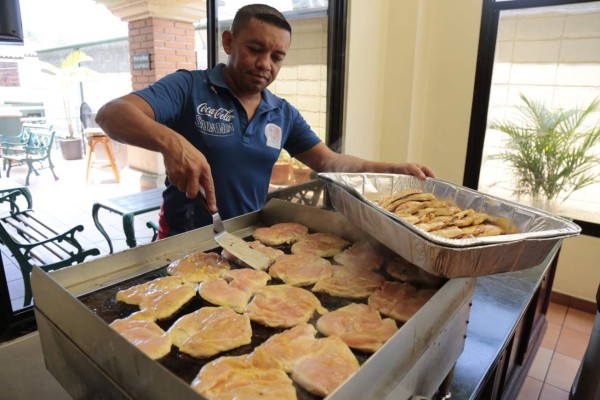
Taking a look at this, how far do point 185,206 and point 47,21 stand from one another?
76.5 inches

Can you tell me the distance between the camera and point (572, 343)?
2.89 meters

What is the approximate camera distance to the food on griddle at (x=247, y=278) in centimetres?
115

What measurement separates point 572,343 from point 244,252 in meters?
2.79

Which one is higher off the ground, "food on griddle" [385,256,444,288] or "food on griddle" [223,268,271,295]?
"food on griddle" [223,268,271,295]

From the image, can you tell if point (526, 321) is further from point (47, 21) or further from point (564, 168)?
point (47, 21)

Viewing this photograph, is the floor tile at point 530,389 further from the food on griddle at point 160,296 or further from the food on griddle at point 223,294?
the food on griddle at point 160,296

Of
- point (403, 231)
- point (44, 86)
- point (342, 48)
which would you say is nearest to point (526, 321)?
point (403, 231)

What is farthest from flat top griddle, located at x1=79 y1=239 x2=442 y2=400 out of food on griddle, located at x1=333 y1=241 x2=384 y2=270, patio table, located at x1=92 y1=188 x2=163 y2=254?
patio table, located at x1=92 y1=188 x2=163 y2=254

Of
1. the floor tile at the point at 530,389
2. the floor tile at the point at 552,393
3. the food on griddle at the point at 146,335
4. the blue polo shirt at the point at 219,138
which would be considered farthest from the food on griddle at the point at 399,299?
the floor tile at the point at 552,393

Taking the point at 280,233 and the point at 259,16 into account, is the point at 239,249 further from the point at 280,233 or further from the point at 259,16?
the point at 259,16

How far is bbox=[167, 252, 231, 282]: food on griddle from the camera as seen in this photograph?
117cm

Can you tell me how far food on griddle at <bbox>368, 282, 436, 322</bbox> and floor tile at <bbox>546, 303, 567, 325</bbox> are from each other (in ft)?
8.63

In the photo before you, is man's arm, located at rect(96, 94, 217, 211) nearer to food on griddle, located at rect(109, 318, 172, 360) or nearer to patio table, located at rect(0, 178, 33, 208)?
food on griddle, located at rect(109, 318, 172, 360)

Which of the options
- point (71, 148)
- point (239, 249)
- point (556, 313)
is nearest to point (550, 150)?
point (556, 313)
